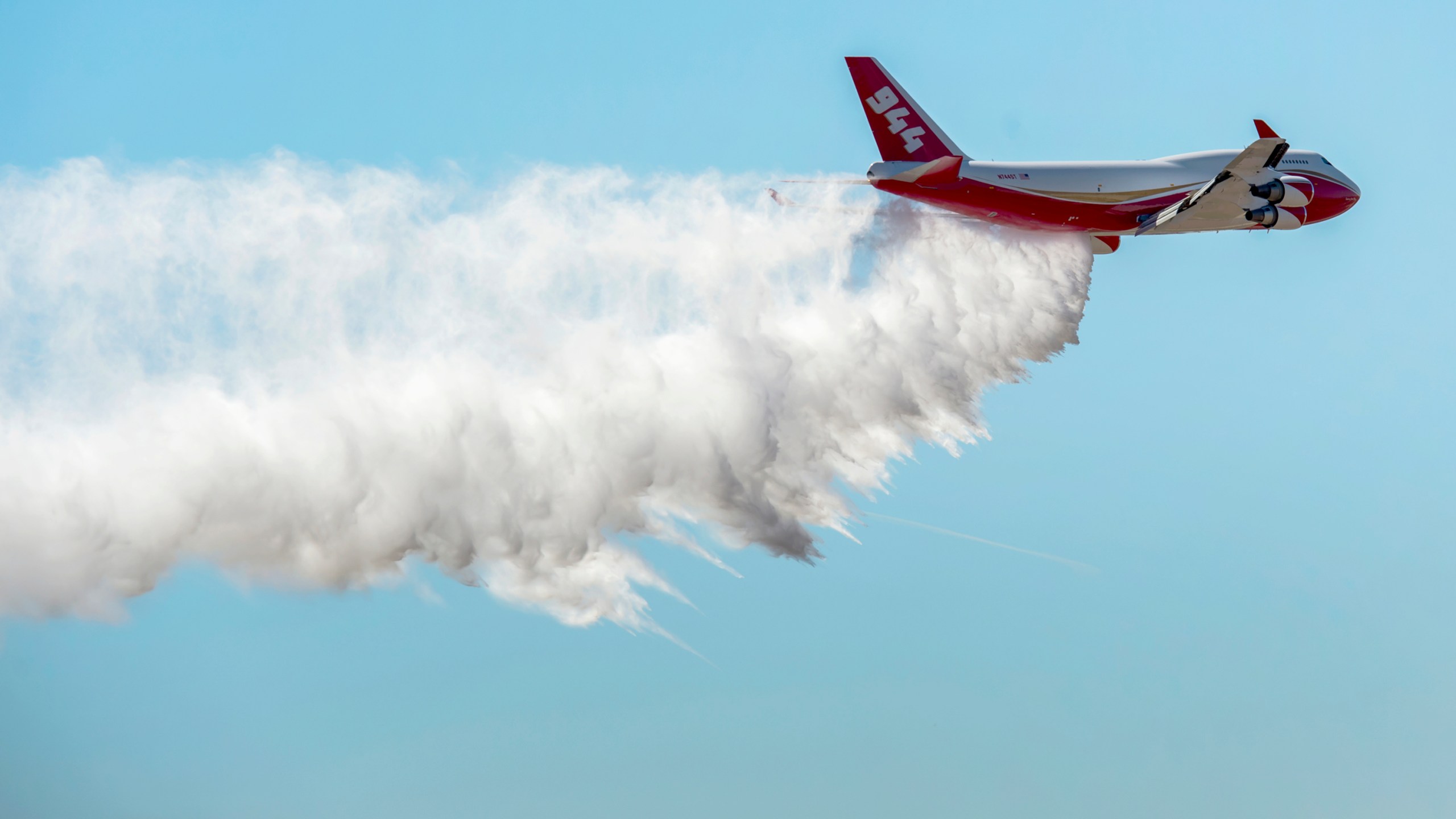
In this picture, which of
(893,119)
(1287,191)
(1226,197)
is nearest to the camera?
(893,119)

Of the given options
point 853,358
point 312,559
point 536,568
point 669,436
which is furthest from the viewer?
point 853,358

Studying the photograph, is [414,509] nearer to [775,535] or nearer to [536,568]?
[536,568]

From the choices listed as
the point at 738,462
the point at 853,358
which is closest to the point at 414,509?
the point at 738,462

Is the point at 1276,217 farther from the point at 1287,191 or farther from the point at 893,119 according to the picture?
the point at 893,119

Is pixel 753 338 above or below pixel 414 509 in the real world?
above

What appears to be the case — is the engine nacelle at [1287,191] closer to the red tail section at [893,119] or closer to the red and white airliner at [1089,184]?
the red and white airliner at [1089,184]

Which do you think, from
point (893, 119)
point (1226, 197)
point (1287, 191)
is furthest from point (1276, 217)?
point (893, 119)

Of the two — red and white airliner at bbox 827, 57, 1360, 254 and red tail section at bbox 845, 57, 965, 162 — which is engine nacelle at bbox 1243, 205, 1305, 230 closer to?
red and white airliner at bbox 827, 57, 1360, 254
